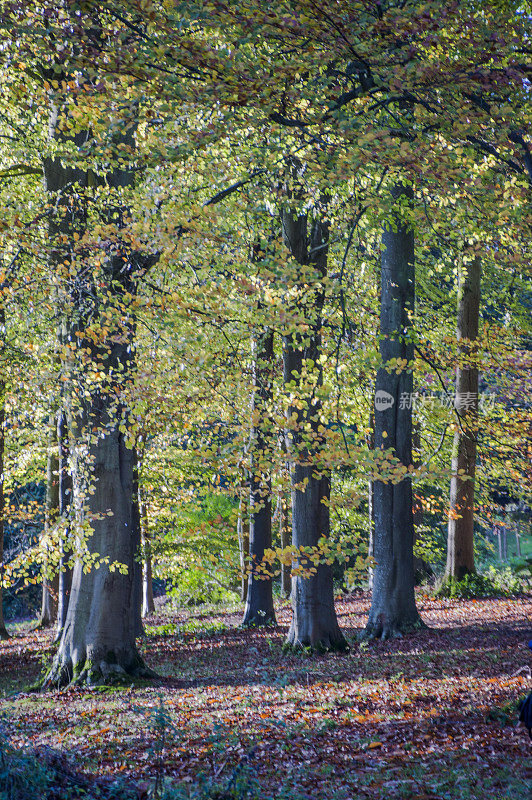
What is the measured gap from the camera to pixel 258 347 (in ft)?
42.2

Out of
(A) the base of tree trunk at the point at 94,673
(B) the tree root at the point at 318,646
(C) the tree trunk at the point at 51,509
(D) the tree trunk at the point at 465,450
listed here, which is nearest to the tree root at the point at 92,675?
(A) the base of tree trunk at the point at 94,673

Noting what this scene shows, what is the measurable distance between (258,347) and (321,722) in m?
7.00

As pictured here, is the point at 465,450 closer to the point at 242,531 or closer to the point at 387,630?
the point at 387,630

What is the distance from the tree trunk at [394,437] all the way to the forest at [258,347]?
59 mm

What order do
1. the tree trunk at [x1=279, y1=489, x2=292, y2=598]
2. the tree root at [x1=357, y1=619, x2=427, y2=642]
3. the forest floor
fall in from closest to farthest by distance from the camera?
1. the forest floor
2. the tree root at [x1=357, y1=619, x2=427, y2=642]
3. the tree trunk at [x1=279, y1=489, x2=292, y2=598]

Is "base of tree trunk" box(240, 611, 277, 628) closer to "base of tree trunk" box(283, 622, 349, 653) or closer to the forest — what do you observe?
the forest

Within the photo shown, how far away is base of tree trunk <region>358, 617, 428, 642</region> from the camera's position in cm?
1381

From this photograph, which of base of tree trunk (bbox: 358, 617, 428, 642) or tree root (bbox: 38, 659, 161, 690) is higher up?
tree root (bbox: 38, 659, 161, 690)

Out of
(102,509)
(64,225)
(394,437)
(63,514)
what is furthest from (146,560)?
(64,225)

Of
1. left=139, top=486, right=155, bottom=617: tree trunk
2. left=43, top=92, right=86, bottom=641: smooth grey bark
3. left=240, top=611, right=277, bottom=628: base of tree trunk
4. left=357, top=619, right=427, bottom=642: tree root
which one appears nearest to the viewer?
left=43, top=92, right=86, bottom=641: smooth grey bark

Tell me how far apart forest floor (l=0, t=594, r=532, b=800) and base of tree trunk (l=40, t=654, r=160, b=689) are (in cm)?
28

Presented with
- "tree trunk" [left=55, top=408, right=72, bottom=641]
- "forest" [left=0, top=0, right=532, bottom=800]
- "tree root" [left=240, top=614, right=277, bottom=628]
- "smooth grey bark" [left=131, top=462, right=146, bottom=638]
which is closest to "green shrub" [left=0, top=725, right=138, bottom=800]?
"forest" [left=0, top=0, right=532, bottom=800]

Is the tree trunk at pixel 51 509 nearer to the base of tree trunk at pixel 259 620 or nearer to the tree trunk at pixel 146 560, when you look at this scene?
the tree trunk at pixel 146 560

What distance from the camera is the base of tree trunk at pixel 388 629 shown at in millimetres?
13812
